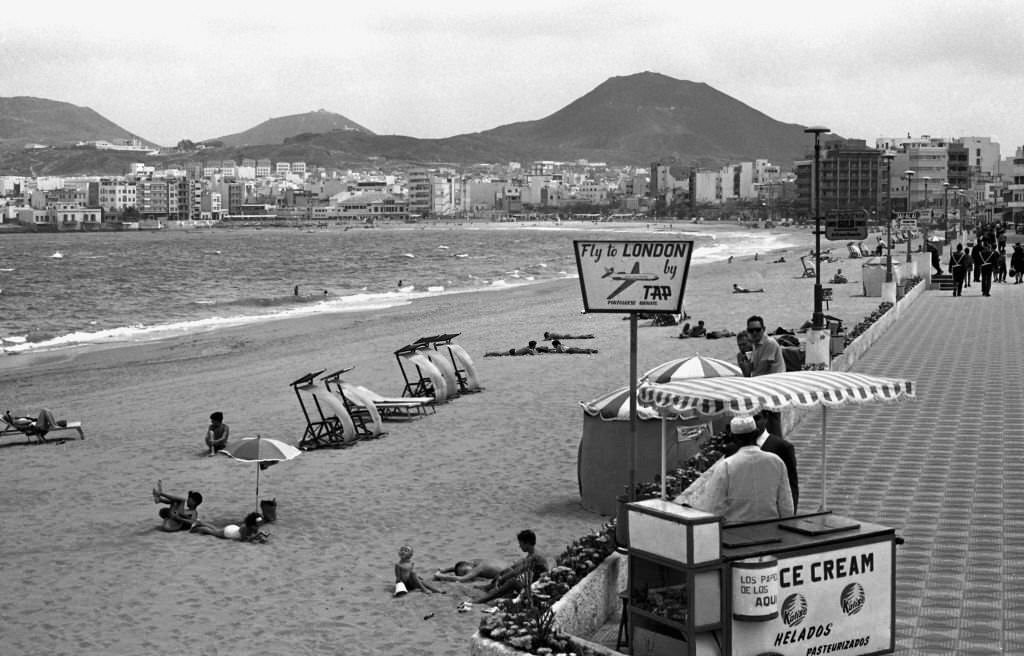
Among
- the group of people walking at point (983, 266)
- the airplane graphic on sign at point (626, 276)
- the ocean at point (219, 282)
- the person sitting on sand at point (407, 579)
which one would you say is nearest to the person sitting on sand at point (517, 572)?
the person sitting on sand at point (407, 579)

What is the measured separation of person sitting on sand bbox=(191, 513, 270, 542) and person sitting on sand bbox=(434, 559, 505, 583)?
197 centimetres

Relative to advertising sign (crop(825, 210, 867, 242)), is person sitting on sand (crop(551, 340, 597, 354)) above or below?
below

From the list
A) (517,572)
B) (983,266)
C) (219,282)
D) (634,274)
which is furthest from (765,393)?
(219,282)

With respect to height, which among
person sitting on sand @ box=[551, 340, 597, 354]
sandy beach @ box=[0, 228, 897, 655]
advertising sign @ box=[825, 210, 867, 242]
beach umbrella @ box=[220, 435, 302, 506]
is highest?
advertising sign @ box=[825, 210, 867, 242]

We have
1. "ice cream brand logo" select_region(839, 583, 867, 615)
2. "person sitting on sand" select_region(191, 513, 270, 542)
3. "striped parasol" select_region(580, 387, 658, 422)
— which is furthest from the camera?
"person sitting on sand" select_region(191, 513, 270, 542)

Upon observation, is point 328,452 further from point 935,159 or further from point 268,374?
point 935,159

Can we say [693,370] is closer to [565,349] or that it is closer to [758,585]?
[758,585]

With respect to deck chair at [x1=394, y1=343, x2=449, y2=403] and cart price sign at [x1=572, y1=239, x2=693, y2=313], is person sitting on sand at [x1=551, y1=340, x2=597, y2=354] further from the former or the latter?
cart price sign at [x1=572, y1=239, x2=693, y2=313]

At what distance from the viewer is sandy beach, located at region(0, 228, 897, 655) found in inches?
346

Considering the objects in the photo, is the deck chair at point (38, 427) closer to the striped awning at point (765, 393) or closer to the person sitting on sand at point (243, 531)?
the person sitting on sand at point (243, 531)

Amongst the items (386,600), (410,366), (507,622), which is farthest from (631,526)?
(410,366)

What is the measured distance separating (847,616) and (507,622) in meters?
1.58

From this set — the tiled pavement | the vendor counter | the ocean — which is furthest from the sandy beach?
the ocean

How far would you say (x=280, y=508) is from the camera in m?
12.1
